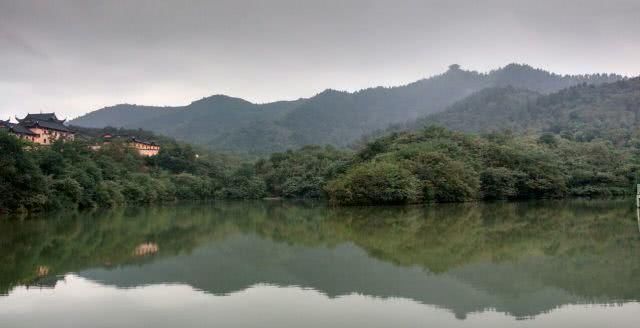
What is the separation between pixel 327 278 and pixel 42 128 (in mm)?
48838

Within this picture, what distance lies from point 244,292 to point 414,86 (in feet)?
545

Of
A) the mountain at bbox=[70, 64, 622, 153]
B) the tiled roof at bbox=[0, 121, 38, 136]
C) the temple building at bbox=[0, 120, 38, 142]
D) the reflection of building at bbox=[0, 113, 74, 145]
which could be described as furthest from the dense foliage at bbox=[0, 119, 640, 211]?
the mountain at bbox=[70, 64, 622, 153]

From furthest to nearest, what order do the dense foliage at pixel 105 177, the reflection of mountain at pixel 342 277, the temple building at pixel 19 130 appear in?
the temple building at pixel 19 130, the dense foliage at pixel 105 177, the reflection of mountain at pixel 342 277

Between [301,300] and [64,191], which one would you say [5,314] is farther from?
[64,191]

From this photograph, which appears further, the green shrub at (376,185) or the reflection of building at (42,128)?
the reflection of building at (42,128)

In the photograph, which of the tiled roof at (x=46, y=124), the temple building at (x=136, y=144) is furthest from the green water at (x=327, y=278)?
the temple building at (x=136, y=144)

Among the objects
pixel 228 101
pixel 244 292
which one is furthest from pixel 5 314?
pixel 228 101

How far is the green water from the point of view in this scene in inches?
295

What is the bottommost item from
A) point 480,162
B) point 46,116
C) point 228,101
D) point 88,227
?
point 88,227

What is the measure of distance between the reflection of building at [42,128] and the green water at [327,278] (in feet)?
108

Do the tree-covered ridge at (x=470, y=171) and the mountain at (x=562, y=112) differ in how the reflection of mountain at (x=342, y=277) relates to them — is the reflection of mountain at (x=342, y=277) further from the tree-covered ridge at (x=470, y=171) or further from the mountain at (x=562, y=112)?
the mountain at (x=562, y=112)

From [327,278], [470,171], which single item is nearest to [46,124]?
[470,171]

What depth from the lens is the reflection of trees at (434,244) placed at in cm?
1005

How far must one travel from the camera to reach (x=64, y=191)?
31.1 meters
